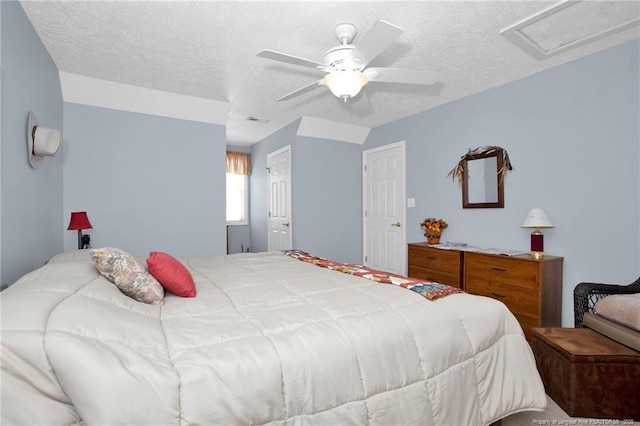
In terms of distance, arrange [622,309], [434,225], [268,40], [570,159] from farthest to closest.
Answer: [434,225] < [570,159] < [268,40] < [622,309]

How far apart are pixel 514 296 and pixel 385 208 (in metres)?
2.21

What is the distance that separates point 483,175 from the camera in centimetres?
348

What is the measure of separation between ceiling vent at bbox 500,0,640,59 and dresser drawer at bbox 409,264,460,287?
215 centimetres

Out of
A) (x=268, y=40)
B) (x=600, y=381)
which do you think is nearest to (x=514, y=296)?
(x=600, y=381)

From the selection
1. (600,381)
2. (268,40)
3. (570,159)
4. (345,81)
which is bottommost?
(600,381)

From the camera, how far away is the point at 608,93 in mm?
2586

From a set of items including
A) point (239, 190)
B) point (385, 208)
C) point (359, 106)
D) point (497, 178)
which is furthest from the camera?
point (239, 190)

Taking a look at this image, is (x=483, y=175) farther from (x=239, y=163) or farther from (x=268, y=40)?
(x=239, y=163)

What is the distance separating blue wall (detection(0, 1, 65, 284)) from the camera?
1.80 meters

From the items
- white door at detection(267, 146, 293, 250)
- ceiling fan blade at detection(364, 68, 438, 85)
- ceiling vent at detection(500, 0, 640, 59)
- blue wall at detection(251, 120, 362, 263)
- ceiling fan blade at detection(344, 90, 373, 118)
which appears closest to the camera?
ceiling vent at detection(500, 0, 640, 59)

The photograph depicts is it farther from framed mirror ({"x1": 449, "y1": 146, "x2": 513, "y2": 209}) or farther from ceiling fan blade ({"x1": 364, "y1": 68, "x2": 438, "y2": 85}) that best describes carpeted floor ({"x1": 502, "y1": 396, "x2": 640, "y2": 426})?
ceiling fan blade ({"x1": 364, "y1": 68, "x2": 438, "y2": 85})

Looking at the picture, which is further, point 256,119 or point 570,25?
point 256,119

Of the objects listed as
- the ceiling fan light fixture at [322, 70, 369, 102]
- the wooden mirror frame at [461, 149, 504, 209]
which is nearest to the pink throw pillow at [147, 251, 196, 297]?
the ceiling fan light fixture at [322, 70, 369, 102]

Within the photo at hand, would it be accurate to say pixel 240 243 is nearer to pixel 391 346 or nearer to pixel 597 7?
pixel 391 346
